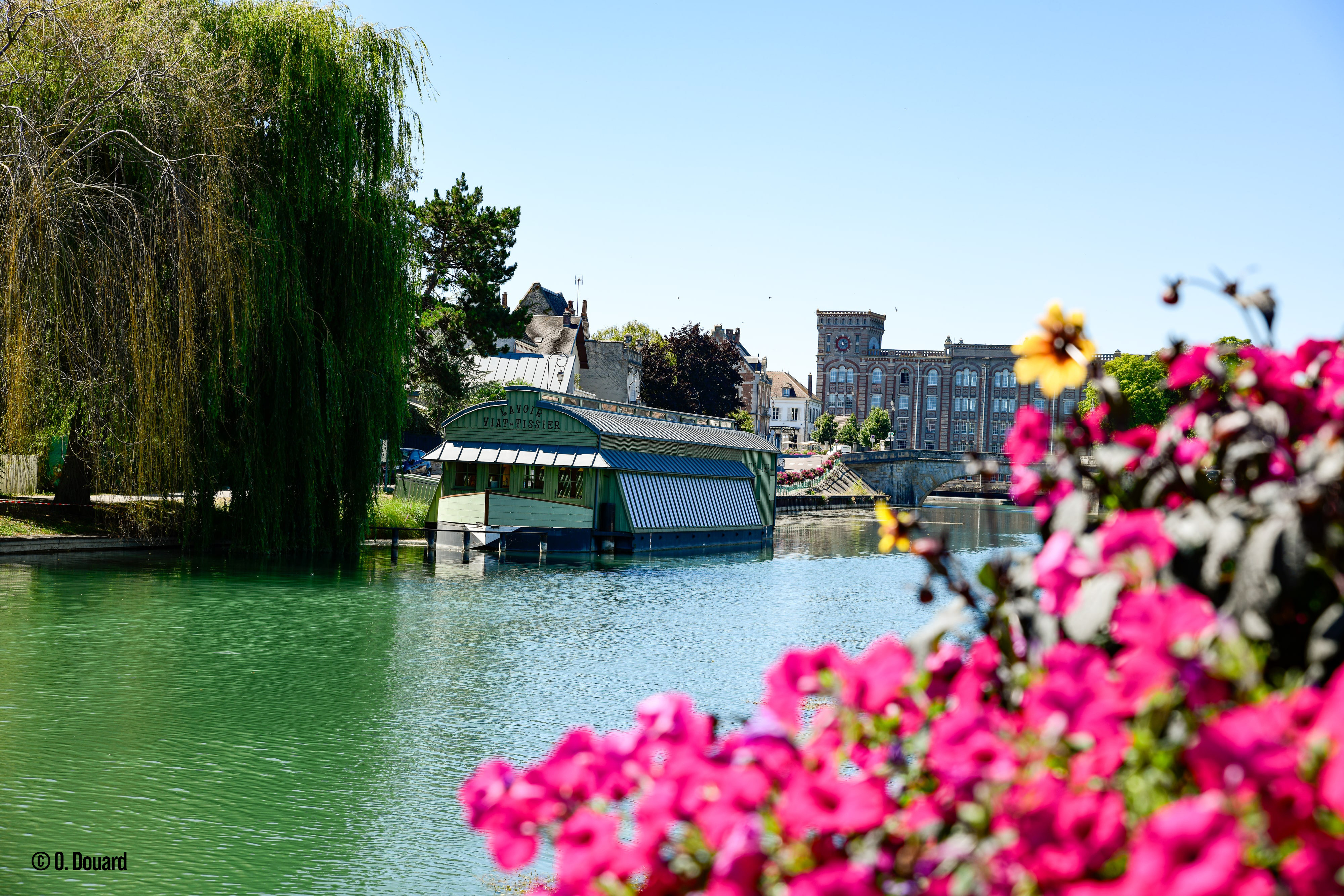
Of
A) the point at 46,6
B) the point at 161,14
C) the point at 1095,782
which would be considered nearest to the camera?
the point at 1095,782

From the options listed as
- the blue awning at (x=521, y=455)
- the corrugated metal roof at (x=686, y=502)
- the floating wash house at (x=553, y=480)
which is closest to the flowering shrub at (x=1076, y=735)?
the floating wash house at (x=553, y=480)

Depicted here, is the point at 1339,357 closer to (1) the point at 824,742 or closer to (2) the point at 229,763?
(1) the point at 824,742

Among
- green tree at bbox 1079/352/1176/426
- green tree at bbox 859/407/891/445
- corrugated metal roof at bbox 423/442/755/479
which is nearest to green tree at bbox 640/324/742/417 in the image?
green tree at bbox 1079/352/1176/426

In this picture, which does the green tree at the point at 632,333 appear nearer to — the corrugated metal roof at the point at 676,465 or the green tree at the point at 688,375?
the green tree at the point at 688,375

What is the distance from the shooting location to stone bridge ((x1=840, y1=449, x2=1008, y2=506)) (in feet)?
300

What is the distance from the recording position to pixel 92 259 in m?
20.6

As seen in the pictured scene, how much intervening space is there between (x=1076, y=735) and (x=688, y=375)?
7817 centimetres

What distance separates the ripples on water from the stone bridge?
6325 centimetres

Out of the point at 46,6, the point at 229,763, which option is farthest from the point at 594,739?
the point at 46,6

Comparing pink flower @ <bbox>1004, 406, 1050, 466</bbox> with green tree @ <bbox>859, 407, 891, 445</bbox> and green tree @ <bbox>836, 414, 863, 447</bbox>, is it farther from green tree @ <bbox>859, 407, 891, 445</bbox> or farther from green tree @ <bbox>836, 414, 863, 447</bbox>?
green tree @ <bbox>859, 407, 891, 445</bbox>

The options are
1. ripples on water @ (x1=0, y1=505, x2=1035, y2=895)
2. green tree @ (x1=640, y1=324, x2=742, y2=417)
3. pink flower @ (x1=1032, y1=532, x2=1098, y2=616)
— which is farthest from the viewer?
green tree @ (x1=640, y1=324, x2=742, y2=417)

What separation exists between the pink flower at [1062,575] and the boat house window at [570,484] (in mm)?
32262

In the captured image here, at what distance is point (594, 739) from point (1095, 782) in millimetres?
1099

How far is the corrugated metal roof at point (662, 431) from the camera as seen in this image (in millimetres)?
34875
